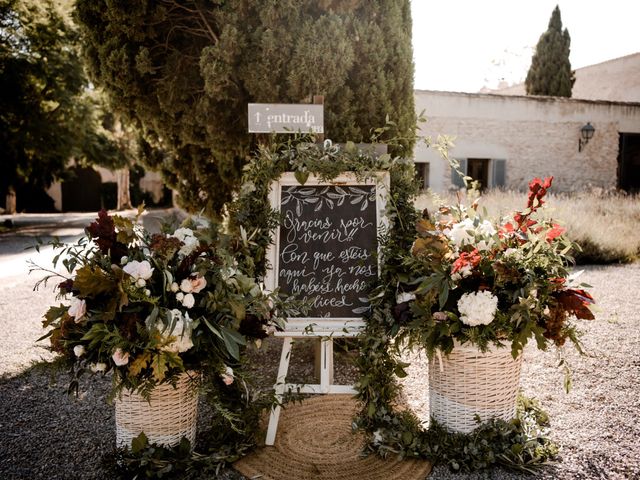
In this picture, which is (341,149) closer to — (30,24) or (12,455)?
(12,455)

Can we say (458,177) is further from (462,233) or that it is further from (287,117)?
(462,233)

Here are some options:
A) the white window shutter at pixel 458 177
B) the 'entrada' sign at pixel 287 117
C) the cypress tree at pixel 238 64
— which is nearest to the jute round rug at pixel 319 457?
the 'entrada' sign at pixel 287 117

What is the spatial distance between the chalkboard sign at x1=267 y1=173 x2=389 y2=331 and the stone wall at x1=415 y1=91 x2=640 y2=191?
10.8 m

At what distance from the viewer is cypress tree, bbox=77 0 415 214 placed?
3.67m

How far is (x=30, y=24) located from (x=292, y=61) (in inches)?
504

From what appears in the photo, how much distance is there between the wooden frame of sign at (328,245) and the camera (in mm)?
2752

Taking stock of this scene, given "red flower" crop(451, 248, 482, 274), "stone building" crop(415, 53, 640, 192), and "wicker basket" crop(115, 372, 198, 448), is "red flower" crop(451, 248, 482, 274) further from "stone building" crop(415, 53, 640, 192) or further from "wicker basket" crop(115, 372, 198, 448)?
"stone building" crop(415, 53, 640, 192)

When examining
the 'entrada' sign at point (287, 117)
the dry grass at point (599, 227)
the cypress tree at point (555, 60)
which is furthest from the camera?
the cypress tree at point (555, 60)

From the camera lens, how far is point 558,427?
9.17 ft

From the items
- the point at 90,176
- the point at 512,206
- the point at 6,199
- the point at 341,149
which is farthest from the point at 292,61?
the point at 90,176

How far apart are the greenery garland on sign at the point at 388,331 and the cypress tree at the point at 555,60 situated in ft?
56.1

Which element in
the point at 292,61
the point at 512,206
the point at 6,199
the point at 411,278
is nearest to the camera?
the point at 411,278

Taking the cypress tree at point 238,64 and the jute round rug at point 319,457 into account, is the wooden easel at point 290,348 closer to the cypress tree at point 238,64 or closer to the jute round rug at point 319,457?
the jute round rug at point 319,457

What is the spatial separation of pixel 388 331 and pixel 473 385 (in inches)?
18.5
